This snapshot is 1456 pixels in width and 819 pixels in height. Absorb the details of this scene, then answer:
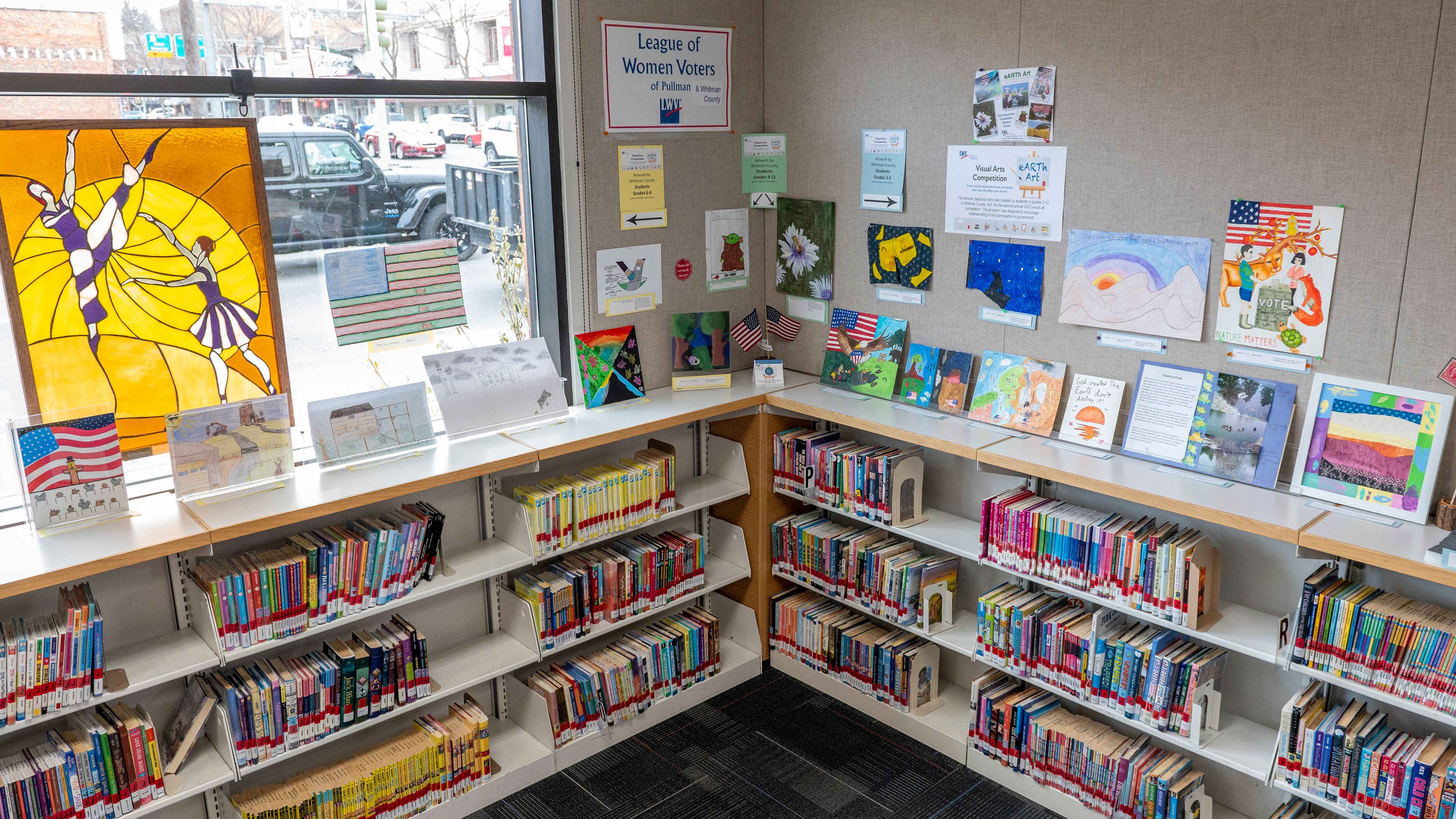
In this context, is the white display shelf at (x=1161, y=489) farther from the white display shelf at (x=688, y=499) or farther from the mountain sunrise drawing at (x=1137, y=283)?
the white display shelf at (x=688, y=499)

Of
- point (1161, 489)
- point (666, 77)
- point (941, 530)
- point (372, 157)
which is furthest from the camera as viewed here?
point (666, 77)

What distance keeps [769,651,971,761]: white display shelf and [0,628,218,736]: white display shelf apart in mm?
2168

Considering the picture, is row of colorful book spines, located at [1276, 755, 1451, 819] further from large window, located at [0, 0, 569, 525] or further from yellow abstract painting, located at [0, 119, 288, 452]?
yellow abstract painting, located at [0, 119, 288, 452]

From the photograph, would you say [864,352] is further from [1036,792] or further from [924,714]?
[1036,792]

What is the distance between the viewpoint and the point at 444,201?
3.34 meters

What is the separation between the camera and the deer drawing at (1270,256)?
8.86ft

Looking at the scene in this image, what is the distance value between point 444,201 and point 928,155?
166cm

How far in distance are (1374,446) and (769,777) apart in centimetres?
210

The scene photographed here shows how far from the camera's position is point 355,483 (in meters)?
2.92

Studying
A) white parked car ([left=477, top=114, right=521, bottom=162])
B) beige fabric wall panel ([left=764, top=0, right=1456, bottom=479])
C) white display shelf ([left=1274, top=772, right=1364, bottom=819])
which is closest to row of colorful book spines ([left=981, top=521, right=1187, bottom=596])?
beige fabric wall panel ([left=764, top=0, right=1456, bottom=479])

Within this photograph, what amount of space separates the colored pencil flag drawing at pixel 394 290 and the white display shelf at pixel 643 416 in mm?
483

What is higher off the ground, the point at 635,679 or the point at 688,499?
the point at 688,499

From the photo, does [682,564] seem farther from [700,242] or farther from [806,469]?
[700,242]

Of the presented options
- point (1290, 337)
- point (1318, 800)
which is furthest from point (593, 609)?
point (1290, 337)
